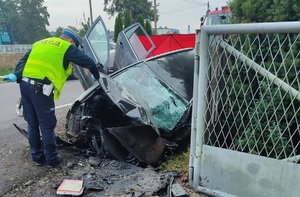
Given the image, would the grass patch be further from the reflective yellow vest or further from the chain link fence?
the reflective yellow vest

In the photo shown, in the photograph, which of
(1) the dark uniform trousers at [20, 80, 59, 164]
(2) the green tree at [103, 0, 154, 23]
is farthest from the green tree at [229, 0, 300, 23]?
(2) the green tree at [103, 0, 154, 23]

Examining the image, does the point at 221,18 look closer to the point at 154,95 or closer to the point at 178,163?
the point at 154,95

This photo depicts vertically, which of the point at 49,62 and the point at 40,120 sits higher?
the point at 49,62

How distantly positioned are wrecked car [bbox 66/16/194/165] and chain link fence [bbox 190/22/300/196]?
0.84m

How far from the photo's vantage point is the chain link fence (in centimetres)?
215

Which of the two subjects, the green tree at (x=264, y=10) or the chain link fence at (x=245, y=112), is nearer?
the chain link fence at (x=245, y=112)

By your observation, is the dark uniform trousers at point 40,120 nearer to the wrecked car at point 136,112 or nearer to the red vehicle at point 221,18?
the wrecked car at point 136,112

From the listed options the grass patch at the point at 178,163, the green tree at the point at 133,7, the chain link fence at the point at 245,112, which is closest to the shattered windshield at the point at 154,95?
the grass patch at the point at 178,163

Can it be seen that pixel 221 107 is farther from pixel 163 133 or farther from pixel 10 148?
pixel 10 148

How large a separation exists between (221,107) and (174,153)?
117cm

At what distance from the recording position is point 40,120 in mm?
3219

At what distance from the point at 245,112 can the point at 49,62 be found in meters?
2.15

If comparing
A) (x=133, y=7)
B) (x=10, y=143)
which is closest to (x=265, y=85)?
(x=10, y=143)

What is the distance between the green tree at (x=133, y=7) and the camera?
41656mm
